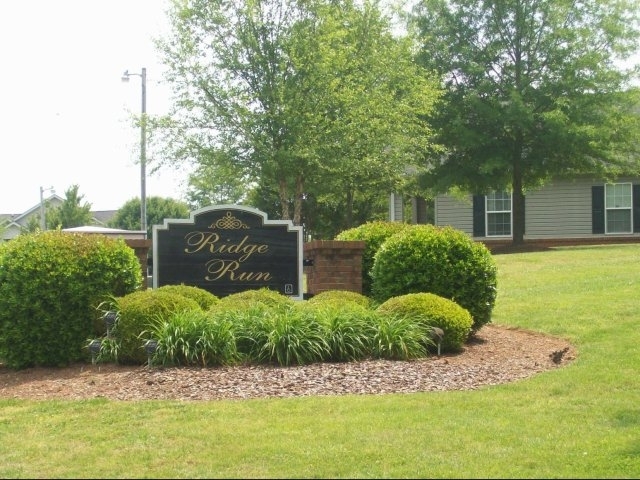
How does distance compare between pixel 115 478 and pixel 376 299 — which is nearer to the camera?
pixel 115 478

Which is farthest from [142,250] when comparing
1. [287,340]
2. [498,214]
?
[498,214]

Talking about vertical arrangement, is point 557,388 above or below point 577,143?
below

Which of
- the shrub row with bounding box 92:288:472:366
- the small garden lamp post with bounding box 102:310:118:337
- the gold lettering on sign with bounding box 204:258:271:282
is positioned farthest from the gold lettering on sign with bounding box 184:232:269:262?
the small garden lamp post with bounding box 102:310:118:337

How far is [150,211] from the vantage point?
58.6 metres

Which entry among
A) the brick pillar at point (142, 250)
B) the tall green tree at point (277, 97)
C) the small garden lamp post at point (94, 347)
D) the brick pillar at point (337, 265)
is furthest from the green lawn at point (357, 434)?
the tall green tree at point (277, 97)

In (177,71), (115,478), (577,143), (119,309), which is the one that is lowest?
(115,478)

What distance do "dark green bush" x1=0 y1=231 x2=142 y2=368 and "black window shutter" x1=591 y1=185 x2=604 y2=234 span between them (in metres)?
24.8

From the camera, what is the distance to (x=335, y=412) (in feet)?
23.6

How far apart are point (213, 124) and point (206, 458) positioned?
1988 cm

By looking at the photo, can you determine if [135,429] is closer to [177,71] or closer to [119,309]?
[119,309]

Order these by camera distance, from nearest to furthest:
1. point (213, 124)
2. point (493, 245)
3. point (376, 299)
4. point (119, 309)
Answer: point (119, 309) < point (376, 299) < point (213, 124) < point (493, 245)

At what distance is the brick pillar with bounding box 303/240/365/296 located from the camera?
1300 centimetres

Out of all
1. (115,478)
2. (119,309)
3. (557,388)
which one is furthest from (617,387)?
(119,309)

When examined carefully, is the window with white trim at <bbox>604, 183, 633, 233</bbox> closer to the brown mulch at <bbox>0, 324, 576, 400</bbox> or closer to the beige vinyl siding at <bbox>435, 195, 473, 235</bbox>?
the beige vinyl siding at <bbox>435, 195, 473, 235</bbox>
